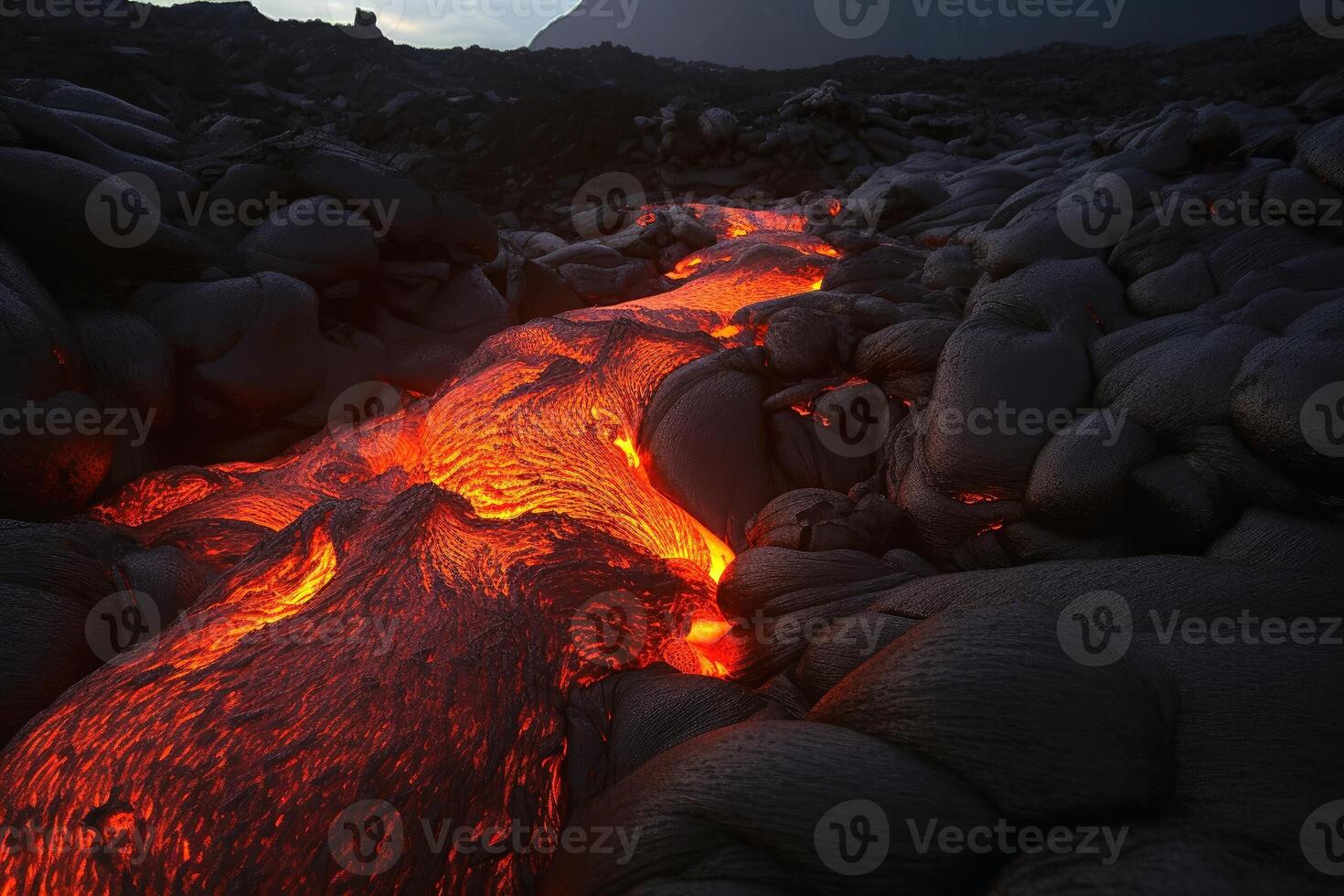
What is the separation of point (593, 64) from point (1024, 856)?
35.6 metres

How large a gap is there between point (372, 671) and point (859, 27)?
125884 millimetres

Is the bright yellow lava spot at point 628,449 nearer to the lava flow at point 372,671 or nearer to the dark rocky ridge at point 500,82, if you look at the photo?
the lava flow at point 372,671

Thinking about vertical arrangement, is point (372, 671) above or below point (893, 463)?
below

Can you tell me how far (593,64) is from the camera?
31.4 metres

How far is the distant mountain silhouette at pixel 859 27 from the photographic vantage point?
7744 cm

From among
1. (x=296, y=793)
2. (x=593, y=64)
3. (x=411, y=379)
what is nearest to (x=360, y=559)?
(x=296, y=793)

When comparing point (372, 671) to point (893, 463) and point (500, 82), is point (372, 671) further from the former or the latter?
point (500, 82)

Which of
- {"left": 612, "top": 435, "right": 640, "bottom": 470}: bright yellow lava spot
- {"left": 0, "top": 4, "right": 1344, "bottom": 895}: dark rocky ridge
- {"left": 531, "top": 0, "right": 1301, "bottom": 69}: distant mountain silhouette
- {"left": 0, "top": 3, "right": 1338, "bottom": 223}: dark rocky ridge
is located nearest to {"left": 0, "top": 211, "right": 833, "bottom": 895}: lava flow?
{"left": 612, "top": 435, "right": 640, "bottom": 470}: bright yellow lava spot

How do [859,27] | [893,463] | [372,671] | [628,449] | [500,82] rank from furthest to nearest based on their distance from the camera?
1. [859,27]
2. [500,82]
3. [628,449]
4. [893,463]
5. [372,671]

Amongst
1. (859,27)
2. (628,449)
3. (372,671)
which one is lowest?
(372,671)

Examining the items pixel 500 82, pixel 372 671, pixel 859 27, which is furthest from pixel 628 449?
pixel 859 27

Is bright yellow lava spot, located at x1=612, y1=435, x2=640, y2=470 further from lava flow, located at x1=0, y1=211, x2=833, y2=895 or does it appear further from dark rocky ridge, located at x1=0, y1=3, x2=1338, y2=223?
dark rocky ridge, located at x1=0, y1=3, x2=1338, y2=223

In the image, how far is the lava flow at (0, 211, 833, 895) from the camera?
7.67 feet

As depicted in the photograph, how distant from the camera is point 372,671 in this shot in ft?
9.25
